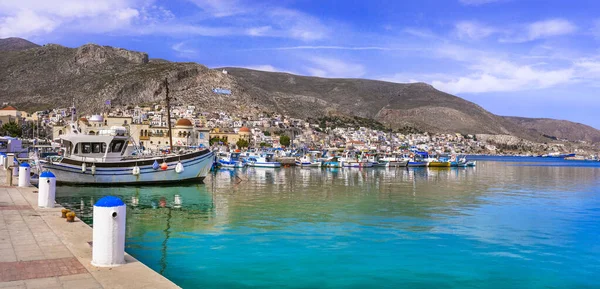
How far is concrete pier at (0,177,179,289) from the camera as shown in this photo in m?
6.51

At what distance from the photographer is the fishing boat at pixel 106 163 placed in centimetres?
3017

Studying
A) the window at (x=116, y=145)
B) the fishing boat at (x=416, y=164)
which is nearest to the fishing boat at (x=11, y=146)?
the window at (x=116, y=145)

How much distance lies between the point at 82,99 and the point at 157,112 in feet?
75.8

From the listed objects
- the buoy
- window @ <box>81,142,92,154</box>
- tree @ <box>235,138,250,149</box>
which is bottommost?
the buoy

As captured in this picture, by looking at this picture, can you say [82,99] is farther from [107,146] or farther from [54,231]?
[54,231]

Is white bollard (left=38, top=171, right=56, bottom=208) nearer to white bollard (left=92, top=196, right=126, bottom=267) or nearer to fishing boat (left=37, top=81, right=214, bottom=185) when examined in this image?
white bollard (left=92, top=196, right=126, bottom=267)

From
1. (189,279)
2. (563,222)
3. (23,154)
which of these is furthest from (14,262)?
(23,154)

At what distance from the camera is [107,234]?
23.8 feet

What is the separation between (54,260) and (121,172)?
960 inches

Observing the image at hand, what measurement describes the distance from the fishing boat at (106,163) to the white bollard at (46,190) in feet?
59.6

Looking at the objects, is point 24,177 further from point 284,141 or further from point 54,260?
point 284,141

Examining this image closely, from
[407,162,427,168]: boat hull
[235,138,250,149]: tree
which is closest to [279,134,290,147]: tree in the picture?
[235,138,250,149]: tree

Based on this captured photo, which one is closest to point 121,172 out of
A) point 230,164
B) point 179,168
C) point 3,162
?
point 179,168

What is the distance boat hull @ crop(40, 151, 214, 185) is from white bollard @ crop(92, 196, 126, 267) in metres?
24.8
